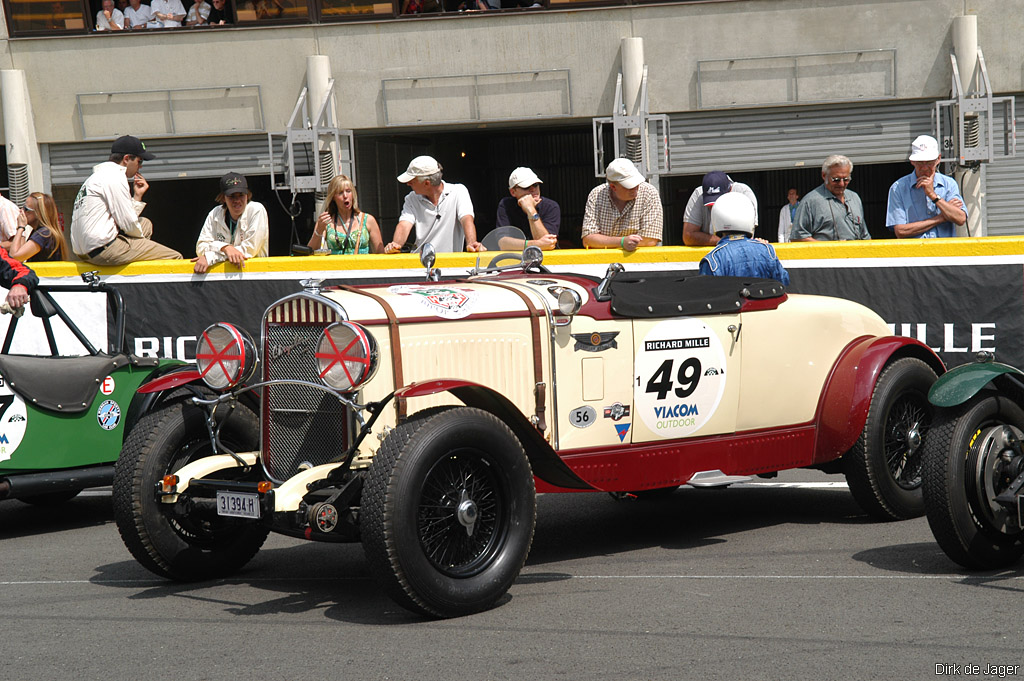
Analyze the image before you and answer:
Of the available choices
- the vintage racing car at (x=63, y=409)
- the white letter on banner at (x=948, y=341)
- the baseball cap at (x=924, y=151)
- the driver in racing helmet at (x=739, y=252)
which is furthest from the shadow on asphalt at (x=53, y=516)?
the baseball cap at (x=924, y=151)

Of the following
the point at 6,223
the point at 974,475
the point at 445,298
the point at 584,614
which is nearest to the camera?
the point at 584,614

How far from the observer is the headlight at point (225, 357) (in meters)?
5.34

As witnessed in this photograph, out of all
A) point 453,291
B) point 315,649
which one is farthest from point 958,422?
point 315,649

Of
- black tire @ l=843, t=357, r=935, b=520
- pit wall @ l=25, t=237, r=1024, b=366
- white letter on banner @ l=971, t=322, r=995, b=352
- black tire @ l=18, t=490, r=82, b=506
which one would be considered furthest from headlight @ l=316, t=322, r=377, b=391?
white letter on banner @ l=971, t=322, r=995, b=352

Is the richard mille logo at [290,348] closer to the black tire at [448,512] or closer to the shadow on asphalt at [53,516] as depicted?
the black tire at [448,512]

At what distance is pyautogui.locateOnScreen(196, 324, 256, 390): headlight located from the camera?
17.5ft

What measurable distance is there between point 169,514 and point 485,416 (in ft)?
5.09

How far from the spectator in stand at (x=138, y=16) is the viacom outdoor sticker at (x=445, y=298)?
580 inches

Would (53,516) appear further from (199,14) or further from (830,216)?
(199,14)

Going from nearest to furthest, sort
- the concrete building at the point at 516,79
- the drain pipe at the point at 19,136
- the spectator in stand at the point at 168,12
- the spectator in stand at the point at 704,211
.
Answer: the spectator in stand at the point at 704,211
the concrete building at the point at 516,79
the spectator in stand at the point at 168,12
the drain pipe at the point at 19,136

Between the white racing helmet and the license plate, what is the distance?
124 inches

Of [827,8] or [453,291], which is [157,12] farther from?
[453,291]

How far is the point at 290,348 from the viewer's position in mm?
5297

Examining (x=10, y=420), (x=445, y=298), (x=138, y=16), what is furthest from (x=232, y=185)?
(x=138, y=16)
